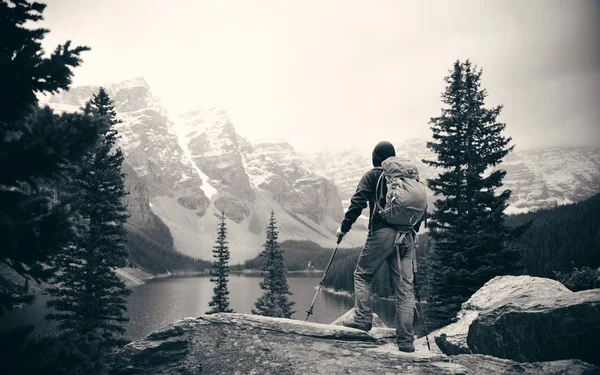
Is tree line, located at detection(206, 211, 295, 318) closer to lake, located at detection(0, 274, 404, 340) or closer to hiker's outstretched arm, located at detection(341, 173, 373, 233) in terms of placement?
lake, located at detection(0, 274, 404, 340)

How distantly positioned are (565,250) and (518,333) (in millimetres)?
58921

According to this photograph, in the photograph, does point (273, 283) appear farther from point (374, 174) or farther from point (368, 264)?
point (374, 174)

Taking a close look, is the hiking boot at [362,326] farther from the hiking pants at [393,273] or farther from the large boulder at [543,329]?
the large boulder at [543,329]

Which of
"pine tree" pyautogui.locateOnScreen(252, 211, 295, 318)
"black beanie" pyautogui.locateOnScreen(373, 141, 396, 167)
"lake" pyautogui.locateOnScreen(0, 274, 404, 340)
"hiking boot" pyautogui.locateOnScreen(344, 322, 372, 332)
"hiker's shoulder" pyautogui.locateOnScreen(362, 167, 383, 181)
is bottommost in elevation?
"lake" pyautogui.locateOnScreen(0, 274, 404, 340)

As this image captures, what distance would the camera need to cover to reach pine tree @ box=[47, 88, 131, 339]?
17.8 metres

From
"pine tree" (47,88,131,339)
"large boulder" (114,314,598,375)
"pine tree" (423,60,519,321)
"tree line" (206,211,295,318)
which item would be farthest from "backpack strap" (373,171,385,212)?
"tree line" (206,211,295,318)

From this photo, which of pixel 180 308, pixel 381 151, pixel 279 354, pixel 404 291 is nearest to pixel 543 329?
pixel 404 291

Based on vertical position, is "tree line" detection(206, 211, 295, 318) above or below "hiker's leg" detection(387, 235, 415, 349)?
below

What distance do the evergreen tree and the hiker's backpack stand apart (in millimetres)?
4808

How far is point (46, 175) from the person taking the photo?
3.98 meters

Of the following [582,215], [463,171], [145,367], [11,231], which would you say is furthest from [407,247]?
[582,215]

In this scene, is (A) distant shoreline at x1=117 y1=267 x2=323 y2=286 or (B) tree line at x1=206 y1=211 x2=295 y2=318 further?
(A) distant shoreline at x1=117 y1=267 x2=323 y2=286

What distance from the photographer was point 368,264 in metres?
6.77

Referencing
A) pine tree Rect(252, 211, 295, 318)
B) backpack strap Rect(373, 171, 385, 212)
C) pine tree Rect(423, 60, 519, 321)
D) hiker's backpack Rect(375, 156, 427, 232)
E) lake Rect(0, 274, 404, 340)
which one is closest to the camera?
hiker's backpack Rect(375, 156, 427, 232)
